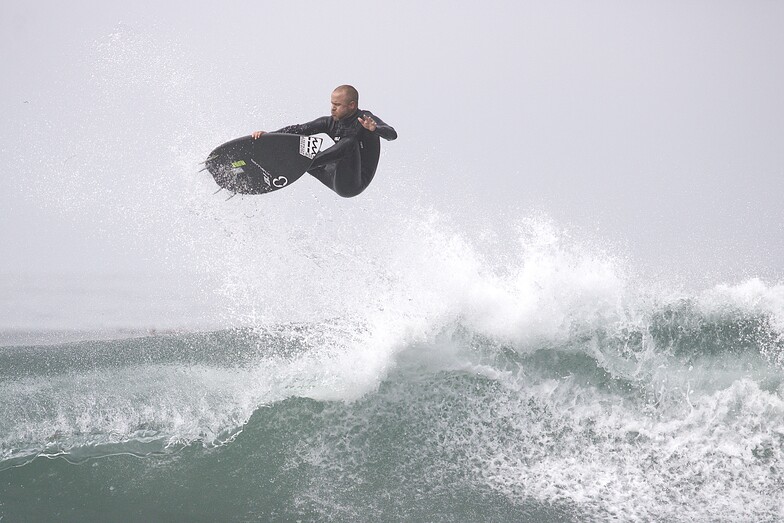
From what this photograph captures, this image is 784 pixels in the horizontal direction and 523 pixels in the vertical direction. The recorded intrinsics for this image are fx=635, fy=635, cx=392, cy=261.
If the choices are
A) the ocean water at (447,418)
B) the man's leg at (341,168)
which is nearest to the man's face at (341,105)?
the man's leg at (341,168)

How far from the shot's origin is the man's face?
5707 millimetres

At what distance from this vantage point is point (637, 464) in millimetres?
6031

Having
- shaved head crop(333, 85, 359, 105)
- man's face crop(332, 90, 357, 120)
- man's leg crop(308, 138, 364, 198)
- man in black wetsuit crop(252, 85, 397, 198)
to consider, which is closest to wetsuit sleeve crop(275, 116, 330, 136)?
man in black wetsuit crop(252, 85, 397, 198)

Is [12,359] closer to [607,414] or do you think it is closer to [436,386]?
[436,386]

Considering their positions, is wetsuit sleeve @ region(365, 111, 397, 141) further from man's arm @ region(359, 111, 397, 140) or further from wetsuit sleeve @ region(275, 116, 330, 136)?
wetsuit sleeve @ region(275, 116, 330, 136)

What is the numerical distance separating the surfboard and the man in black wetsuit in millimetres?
106

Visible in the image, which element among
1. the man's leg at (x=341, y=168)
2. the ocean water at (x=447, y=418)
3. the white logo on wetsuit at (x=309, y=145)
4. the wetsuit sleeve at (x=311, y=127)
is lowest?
the ocean water at (x=447, y=418)

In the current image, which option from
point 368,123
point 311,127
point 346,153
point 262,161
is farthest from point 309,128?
point 368,123

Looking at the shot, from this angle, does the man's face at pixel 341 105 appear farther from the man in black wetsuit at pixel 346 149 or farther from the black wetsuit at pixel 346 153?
the black wetsuit at pixel 346 153

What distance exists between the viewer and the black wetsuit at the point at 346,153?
20.0ft

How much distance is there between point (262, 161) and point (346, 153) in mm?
1051

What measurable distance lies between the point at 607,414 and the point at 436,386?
1.83 meters

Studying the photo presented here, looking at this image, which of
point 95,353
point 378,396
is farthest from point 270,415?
point 95,353

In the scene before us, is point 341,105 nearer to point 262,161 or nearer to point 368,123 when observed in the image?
point 368,123
